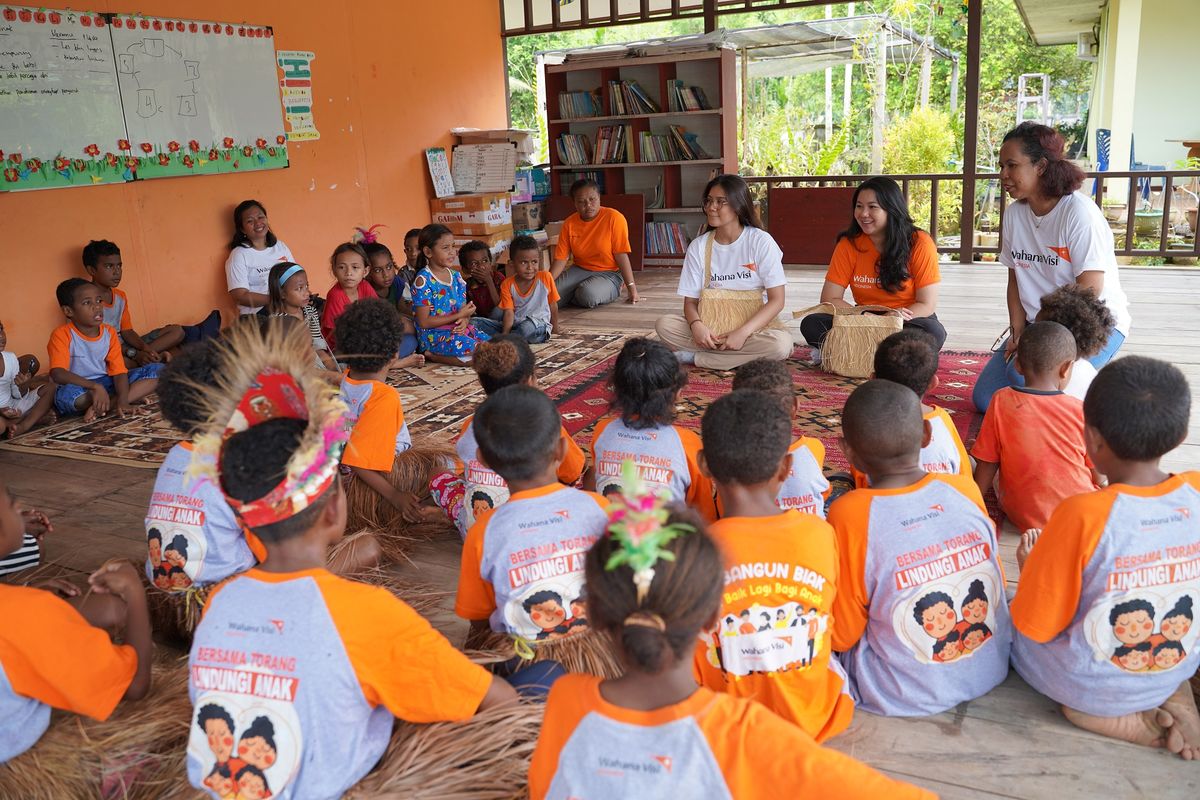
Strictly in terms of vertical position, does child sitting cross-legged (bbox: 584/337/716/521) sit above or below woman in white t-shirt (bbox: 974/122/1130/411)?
below

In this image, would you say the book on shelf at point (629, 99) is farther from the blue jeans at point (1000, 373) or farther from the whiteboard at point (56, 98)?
the blue jeans at point (1000, 373)

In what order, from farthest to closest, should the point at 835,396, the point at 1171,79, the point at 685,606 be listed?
the point at 1171,79 < the point at 835,396 < the point at 685,606

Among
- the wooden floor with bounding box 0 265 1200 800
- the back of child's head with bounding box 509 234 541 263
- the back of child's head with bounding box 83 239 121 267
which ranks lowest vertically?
the wooden floor with bounding box 0 265 1200 800

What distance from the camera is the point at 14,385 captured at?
433 centimetres

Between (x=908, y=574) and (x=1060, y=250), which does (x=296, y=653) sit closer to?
(x=908, y=574)

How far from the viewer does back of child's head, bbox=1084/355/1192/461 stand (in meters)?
1.66

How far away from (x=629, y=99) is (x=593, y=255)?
6.96 feet

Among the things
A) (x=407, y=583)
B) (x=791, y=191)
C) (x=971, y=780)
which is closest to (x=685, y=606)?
(x=971, y=780)

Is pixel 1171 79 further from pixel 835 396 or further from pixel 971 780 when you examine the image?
pixel 971 780

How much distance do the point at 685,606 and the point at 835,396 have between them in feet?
10.1

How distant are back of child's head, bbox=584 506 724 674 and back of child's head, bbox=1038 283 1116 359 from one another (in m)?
2.26

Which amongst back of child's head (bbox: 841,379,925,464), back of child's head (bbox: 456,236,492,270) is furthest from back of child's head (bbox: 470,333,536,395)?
back of child's head (bbox: 456,236,492,270)

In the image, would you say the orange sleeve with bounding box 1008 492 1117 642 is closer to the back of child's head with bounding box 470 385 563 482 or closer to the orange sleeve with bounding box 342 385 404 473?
the back of child's head with bounding box 470 385 563 482

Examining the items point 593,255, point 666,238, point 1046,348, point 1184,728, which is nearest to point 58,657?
point 1184,728
